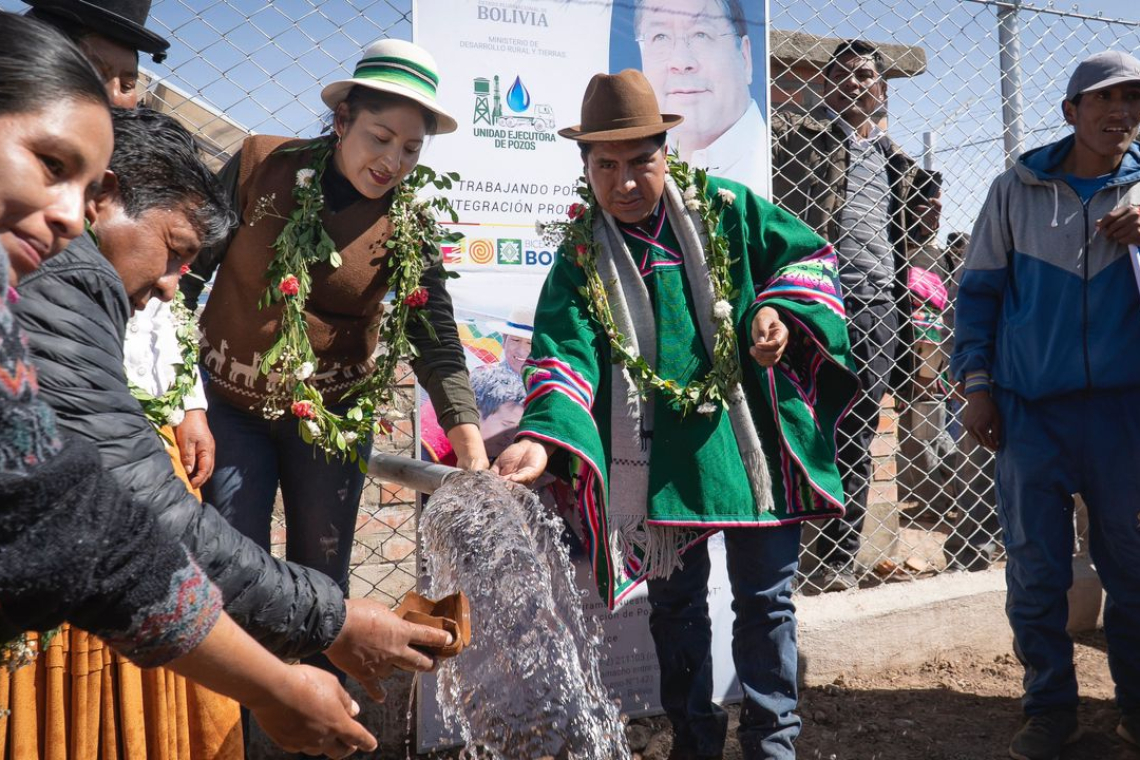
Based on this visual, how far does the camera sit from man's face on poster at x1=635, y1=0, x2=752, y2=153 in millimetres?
3781

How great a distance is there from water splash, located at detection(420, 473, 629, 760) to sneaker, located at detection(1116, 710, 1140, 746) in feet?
5.88

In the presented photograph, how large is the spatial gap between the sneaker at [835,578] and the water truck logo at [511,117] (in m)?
2.29

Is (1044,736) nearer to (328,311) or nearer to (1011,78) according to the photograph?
(328,311)

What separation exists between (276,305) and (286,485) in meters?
0.56

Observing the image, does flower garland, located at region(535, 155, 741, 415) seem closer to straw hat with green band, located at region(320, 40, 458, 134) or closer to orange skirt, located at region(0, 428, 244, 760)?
straw hat with green band, located at region(320, 40, 458, 134)

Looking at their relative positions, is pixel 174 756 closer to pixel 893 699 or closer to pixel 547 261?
pixel 547 261

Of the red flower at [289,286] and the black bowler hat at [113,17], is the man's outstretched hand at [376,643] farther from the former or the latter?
the black bowler hat at [113,17]

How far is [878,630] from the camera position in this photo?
4312mm

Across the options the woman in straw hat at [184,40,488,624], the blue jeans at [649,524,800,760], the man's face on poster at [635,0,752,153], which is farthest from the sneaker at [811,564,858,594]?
the woman in straw hat at [184,40,488,624]

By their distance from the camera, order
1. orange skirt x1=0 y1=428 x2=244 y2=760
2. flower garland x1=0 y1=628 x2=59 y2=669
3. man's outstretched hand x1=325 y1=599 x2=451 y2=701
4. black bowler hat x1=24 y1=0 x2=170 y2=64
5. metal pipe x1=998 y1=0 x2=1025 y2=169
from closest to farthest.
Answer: man's outstretched hand x1=325 y1=599 x2=451 y2=701, flower garland x1=0 y1=628 x2=59 y2=669, orange skirt x1=0 y1=428 x2=244 y2=760, black bowler hat x1=24 y1=0 x2=170 y2=64, metal pipe x1=998 y1=0 x2=1025 y2=169

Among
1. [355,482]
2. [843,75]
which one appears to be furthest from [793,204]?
[355,482]

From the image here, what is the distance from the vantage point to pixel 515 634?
2.89m

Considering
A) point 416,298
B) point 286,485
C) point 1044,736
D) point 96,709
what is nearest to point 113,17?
point 416,298

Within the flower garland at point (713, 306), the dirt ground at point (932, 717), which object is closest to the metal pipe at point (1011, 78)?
the flower garland at point (713, 306)
